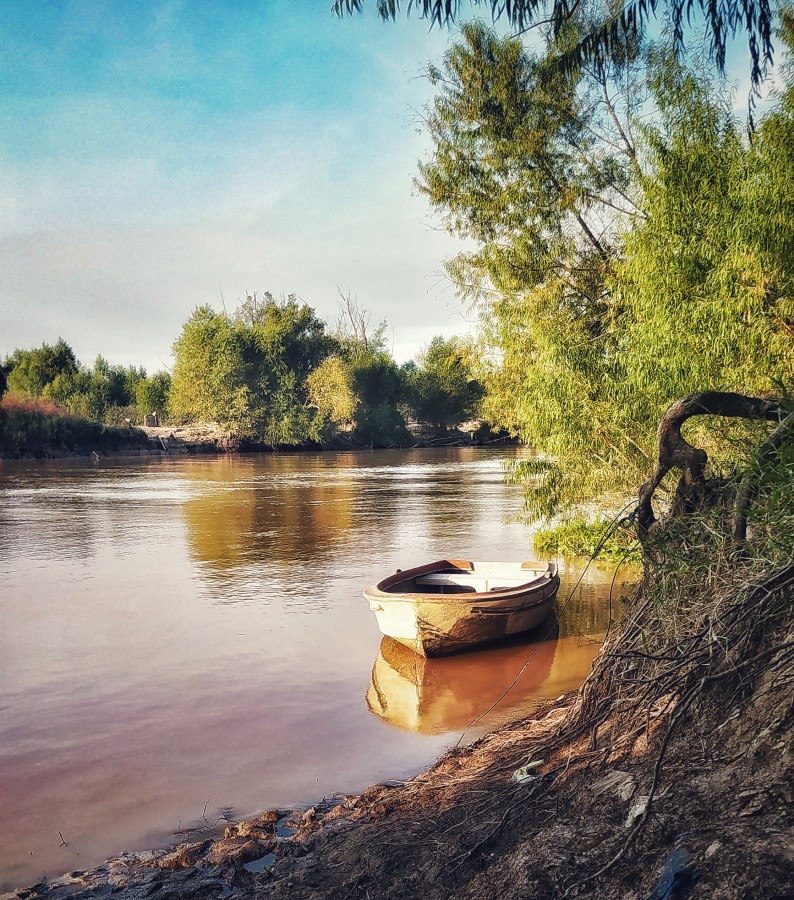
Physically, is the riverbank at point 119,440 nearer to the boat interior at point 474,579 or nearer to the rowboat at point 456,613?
the boat interior at point 474,579

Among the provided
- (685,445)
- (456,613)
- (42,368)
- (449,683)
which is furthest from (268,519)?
(42,368)

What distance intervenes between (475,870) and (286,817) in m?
2.78

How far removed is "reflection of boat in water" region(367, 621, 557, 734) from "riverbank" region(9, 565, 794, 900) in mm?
3206

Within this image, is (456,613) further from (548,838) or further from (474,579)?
(548,838)

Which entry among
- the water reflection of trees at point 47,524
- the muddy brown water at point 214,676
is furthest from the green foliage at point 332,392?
the muddy brown water at point 214,676

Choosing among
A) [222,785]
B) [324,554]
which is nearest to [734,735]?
[222,785]

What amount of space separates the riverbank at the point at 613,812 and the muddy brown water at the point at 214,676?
1.27 metres

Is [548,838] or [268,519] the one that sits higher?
[548,838]

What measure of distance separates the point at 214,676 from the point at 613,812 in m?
7.26

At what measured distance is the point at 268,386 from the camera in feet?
250

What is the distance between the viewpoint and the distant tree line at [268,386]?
241 feet

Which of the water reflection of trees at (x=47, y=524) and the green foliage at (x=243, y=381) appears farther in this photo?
the green foliage at (x=243, y=381)

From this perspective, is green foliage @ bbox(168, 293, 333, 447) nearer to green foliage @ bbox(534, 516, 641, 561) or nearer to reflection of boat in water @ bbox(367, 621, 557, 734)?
green foliage @ bbox(534, 516, 641, 561)

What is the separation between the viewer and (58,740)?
792 centimetres
